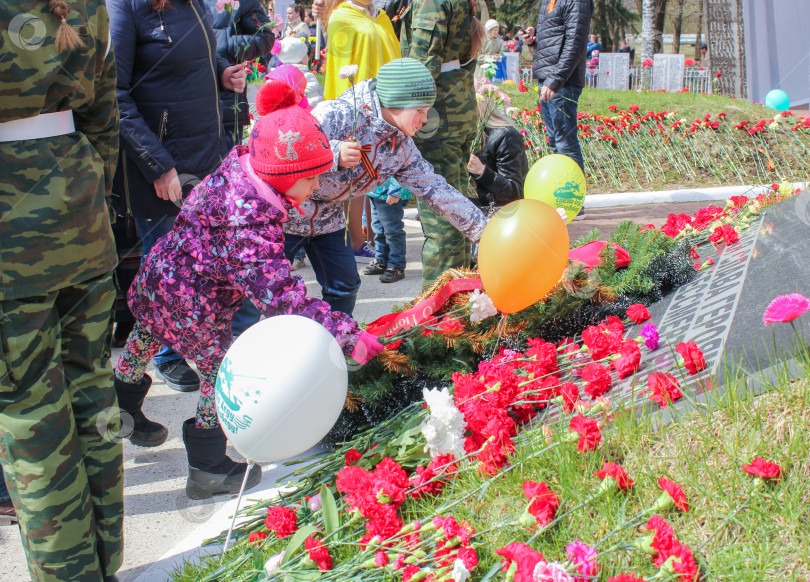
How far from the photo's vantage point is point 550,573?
1.50 m

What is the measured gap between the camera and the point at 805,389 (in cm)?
183

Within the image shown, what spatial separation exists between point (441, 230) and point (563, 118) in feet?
10.4

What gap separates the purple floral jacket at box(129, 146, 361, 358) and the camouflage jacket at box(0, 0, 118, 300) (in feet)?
1.43

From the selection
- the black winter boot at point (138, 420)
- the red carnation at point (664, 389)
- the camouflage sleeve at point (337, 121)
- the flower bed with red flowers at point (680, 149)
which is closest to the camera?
the red carnation at point (664, 389)

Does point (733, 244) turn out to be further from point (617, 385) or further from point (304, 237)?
point (304, 237)

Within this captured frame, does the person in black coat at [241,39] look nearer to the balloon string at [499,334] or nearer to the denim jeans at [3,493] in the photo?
the balloon string at [499,334]

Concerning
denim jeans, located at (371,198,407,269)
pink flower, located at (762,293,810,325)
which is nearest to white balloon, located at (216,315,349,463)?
pink flower, located at (762,293,810,325)

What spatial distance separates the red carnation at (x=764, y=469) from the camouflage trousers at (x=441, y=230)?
7.56ft

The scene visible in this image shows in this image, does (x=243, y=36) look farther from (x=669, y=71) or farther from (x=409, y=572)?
(x=669, y=71)

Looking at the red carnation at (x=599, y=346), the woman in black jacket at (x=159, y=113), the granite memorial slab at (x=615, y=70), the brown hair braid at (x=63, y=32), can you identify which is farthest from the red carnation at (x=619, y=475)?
the granite memorial slab at (x=615, y=70)

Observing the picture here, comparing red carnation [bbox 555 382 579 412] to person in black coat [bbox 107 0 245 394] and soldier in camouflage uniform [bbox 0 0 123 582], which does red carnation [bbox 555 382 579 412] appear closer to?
soldier in camouflage uniform [bbox 0 0 123 582]

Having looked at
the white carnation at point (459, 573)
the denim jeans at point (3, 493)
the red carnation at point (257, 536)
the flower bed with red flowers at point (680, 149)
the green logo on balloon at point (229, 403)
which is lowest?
the flower bed with red flowers at point (680, 149)

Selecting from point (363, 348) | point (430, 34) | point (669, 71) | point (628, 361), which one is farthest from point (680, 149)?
point (669, 71)

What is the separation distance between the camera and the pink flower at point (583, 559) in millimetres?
1539
